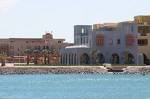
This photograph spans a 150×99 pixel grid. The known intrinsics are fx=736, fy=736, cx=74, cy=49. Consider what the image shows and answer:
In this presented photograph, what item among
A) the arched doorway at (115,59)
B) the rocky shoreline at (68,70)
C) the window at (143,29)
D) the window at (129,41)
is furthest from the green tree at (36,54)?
the window at (143,29)

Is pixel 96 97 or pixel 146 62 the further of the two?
pixel 146 62

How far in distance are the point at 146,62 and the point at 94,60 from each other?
914 centimetres

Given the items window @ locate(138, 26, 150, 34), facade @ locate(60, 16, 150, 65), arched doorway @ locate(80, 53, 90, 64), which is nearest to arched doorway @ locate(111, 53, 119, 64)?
facade @ locate(60, 16, 150, 65)

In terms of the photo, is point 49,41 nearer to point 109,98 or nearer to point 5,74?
point 5,74

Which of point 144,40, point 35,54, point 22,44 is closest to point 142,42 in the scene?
point 144,40

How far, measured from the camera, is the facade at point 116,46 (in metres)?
125

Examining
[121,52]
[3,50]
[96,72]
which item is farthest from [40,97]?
[3,50]

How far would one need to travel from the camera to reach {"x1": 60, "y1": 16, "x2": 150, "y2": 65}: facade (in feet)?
410

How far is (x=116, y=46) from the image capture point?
126000 mm

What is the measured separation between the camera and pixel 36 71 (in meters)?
117

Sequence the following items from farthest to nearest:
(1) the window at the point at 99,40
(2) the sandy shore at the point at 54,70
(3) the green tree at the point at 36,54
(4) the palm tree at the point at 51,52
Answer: (4) the palm tree at the point at 51,52, (3) the green tree at the point at 36,54, (1) the window at the point at 99,40, (2) the sandy shore at the point at 54,70

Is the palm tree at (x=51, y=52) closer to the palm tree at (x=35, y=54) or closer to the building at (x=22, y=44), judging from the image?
the palm tree at (x=35, y=54)

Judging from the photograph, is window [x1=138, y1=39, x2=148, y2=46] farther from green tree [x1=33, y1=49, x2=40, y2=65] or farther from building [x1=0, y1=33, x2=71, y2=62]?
building [x1=0, y1=33, x2=71, y2=62]

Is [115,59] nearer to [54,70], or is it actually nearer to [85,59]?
[85,59]
